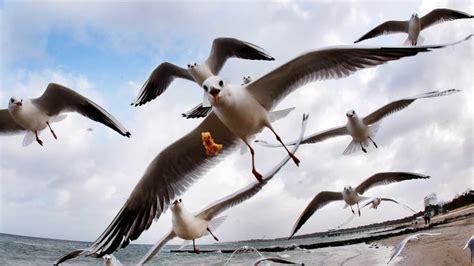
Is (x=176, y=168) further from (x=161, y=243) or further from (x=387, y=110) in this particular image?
(x=387, y=110)

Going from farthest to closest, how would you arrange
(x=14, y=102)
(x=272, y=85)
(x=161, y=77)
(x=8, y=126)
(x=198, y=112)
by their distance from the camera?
(x=161, y=77) → (x=198, y=112) → (x=8, y=126) → (x=14, y=102) → (x=272, y=85)

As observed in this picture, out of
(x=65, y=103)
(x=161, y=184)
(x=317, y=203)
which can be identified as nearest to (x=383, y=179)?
(x=317, y=203)

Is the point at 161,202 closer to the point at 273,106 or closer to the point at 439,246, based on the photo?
the point at 273,106

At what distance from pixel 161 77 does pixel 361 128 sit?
1.83 m

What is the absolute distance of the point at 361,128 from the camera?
5012 millimetres

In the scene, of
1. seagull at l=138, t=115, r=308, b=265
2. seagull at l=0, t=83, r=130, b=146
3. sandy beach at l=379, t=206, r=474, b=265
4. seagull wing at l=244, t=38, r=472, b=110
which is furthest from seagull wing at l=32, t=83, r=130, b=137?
sandy beach at l=379, t=206, r=474, b=265

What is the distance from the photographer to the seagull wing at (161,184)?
105 inches

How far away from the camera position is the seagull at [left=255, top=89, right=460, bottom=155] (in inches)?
196

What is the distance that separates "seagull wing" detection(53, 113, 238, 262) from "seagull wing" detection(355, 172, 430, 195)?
2.94m

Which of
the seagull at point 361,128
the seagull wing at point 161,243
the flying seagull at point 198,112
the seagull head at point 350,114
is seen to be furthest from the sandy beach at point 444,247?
the seagull wing at point 161,243

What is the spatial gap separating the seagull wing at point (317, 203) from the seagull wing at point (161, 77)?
5.15 feet

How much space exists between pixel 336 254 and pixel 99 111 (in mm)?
6644

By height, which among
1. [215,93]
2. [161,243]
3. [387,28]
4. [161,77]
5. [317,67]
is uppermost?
[387,28]

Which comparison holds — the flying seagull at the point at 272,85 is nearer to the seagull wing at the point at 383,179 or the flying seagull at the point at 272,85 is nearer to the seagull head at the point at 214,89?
the seagull head at the point at 214,89
